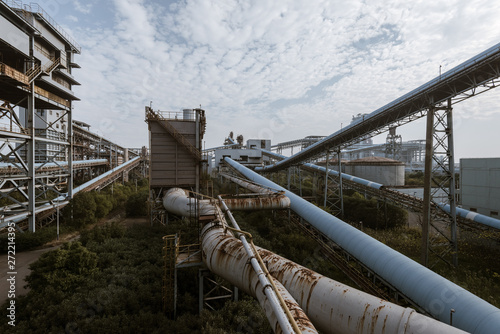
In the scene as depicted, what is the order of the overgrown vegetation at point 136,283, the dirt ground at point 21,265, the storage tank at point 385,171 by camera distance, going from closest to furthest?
the overgrown vegetation at point 136,283
the dirt ground at point 21,265
the storage tank at point 385,171

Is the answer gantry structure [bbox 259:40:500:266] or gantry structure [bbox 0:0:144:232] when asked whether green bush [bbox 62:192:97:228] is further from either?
gantry structure [bbox 259:40:500:266]

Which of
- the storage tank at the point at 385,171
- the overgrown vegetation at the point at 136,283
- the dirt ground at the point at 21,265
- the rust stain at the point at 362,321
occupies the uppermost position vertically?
the storage tank at the point at 385,171

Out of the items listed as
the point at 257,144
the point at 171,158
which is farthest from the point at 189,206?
the point at 257,144

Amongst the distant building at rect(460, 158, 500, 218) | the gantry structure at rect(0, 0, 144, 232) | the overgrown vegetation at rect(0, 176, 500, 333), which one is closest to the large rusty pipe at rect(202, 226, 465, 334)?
the overgrown vegetation at rect(0, 176, 500, 333)

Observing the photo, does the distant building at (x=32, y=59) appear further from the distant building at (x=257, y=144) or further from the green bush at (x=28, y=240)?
the distant building at (x=257, y=144)

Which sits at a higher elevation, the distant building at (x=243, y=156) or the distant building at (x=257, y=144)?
the distant building at (x=257, y=144)

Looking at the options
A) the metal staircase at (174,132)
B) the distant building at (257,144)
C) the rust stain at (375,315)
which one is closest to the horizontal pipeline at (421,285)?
the rust stain at (375,315)
